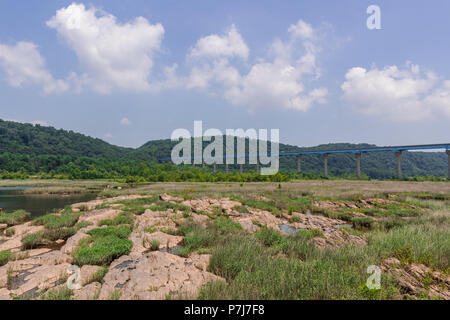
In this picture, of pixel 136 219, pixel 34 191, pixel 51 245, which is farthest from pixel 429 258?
pixel 34 191

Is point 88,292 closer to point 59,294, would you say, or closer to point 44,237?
point 59,294

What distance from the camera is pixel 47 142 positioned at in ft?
494

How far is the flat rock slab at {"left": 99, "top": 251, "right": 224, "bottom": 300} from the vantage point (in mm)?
5258

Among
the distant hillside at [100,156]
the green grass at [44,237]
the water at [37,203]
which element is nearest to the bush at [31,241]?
the green grass at [44,237]

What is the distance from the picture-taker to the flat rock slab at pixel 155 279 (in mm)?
5258

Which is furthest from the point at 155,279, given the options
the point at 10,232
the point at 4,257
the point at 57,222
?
the point at 10,232

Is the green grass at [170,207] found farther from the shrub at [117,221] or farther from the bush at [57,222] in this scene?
the bush at [57,222]

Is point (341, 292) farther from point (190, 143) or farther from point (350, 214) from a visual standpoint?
point (190, 143)

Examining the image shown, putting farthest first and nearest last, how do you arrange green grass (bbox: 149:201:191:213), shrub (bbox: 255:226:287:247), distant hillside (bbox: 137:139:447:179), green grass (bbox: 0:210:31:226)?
1. distant hillside (bbox: 137:139:447:179)
2. green grass (bbox: 149:201:191:213)
3. green grass (bbox: 0:210:31:226)
4. shrub (bbox: 255:226:287:247)

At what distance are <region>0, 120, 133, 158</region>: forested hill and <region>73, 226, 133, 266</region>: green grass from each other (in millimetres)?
163317

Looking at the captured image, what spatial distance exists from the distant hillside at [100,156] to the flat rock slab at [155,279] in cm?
10913

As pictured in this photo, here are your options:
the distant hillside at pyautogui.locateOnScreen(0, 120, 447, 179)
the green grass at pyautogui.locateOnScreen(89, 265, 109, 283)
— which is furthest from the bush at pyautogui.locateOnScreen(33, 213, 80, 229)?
the distant hillside at pyautogui.locateOnScreen(0, 120, 447, 179)

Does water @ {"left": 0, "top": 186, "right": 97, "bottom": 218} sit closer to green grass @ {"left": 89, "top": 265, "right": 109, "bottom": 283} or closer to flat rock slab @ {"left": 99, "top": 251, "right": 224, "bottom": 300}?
green grass @ {"left": 89, "top": 265, "right": 109, "bottom": 283}

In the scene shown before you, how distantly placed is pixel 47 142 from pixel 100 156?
37.4m
